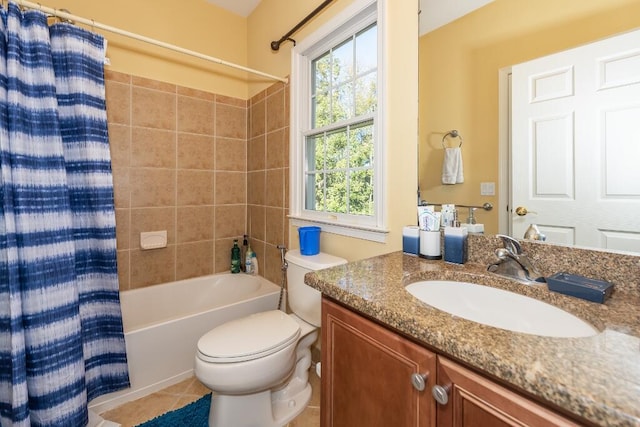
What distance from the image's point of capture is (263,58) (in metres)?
2.28

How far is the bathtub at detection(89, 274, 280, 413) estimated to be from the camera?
1561 millimetres

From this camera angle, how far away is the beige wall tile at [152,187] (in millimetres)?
2014

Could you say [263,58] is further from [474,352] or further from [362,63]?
[474,352]

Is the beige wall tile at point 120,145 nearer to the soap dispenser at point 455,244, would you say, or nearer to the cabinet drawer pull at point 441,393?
the soap dispenser at point 455,244

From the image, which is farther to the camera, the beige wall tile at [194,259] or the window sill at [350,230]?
the beige wall tile at [194,259]

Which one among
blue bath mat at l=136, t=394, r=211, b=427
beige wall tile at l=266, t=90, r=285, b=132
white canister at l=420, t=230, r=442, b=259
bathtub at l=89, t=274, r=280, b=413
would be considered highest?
beige wall tile at l=266, t=90, r=285, b=132

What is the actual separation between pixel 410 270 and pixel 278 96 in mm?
1674

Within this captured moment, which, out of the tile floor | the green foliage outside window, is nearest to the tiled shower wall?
the green foliage outside window

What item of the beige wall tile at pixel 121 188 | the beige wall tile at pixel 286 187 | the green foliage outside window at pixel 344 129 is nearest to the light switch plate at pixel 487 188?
the green foliage outside window at pixel 344 129

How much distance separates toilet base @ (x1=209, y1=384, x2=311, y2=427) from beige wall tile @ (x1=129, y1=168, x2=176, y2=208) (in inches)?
55.2

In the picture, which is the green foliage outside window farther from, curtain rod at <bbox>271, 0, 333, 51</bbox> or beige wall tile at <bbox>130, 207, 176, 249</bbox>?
beige wall tile at <bbox>130, 207, 176, 249</bbox>

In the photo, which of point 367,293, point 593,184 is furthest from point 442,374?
point 593,184

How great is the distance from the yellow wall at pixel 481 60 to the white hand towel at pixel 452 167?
21 millimetres

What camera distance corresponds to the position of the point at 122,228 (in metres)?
1.97
